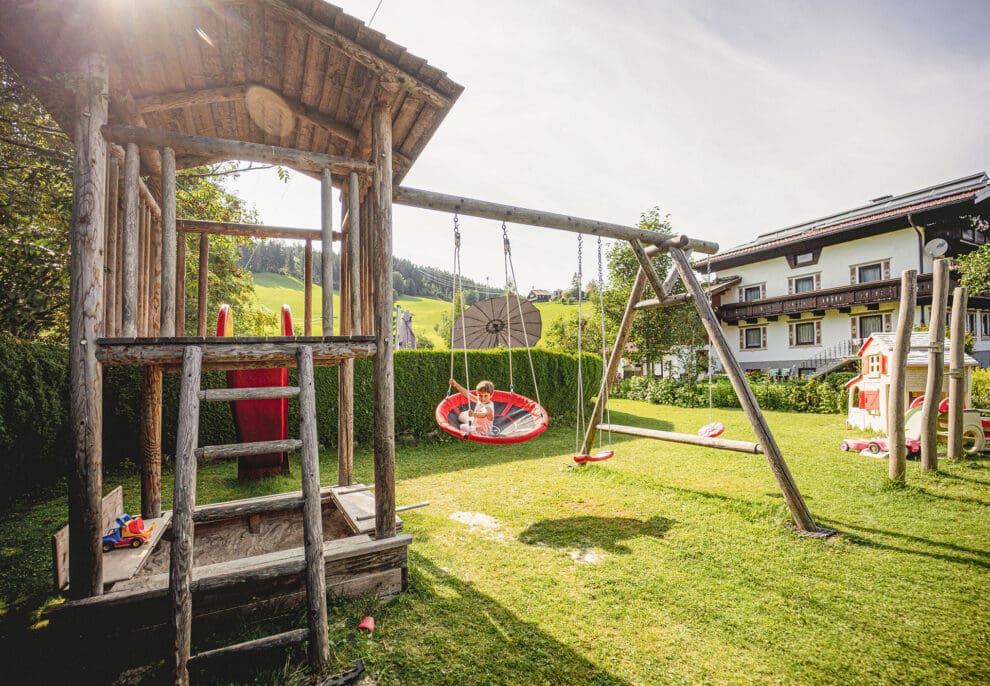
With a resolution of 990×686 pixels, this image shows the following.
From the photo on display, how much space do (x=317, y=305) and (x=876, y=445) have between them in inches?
1344

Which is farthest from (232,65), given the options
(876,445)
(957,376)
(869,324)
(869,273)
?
(869,324)

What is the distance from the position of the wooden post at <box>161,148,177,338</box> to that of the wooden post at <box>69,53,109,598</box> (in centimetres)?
28

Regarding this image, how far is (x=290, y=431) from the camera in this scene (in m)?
7.06

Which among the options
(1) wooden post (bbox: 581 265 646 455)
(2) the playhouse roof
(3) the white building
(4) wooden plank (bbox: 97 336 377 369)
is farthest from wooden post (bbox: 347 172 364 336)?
(3) the white building

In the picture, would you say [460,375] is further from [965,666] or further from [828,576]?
[965,666]

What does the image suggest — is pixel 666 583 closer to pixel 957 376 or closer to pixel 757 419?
pixel 757 419

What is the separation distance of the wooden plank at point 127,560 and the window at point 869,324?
24009mm

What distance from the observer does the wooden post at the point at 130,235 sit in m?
2.57

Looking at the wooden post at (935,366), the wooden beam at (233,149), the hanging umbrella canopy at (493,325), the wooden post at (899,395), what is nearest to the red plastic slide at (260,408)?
the wooden beam at (233,149)

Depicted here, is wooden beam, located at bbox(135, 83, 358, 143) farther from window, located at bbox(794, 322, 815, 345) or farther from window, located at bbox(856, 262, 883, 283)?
window, located at bbox(794, 322, 815, 345)

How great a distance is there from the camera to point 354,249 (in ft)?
10.1

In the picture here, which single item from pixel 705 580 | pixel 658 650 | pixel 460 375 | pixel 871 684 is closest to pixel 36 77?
pixel 658 650

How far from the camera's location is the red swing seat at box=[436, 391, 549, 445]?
4.72 m

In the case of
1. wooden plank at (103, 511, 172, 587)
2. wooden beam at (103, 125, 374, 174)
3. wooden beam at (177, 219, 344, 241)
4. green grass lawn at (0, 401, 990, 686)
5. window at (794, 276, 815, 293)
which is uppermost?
window at (794, 276, 815, 293)
